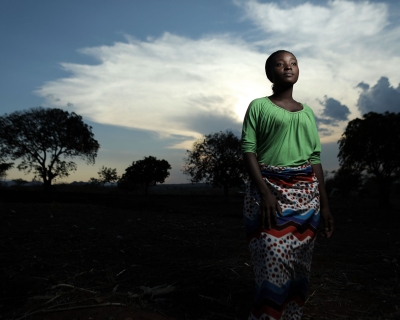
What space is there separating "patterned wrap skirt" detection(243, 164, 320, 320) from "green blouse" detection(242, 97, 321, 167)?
8 cm

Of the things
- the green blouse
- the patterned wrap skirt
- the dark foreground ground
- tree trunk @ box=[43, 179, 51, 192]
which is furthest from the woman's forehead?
tree trunk @ box=[43, 179, 51, 192]

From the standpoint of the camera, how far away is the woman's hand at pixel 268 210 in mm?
2406

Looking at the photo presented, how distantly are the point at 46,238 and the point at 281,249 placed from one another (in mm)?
6299

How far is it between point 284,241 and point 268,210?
247 mm

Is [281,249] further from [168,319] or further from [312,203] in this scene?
[168,319]

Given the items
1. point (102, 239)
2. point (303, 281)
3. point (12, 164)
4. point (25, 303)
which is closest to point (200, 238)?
point (102, 239)

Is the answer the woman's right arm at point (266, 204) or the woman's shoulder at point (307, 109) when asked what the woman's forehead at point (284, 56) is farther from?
the woman's right arm at point (266, 204)

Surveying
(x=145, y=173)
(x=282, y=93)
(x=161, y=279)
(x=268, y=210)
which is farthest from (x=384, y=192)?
(x=145, y=173)

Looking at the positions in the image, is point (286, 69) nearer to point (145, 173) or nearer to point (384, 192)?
point (384, 192)

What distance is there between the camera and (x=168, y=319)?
134 inches

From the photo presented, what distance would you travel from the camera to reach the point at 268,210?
94.6 inches

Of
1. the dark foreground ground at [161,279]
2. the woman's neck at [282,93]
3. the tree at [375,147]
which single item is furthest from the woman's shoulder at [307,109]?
the tree at [375,147]

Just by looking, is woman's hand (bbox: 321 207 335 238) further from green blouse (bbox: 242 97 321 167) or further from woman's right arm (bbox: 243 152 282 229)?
woman's right arm (bbox: 243 152 282 229)

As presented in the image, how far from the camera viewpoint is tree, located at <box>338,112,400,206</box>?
22578mm
